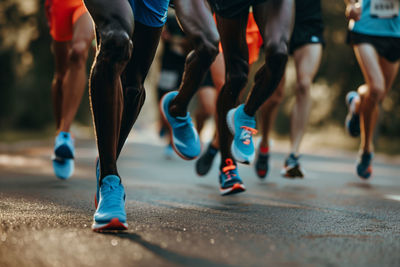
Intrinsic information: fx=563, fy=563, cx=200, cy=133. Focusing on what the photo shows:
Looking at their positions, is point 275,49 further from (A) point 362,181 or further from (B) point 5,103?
(B) point 5,103

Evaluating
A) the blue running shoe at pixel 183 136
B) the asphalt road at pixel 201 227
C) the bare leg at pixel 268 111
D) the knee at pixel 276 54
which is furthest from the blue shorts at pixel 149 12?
the bare leg at pixel 268 111

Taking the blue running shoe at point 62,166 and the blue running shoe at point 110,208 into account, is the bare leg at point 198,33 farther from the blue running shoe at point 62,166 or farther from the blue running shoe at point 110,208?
the blue running shoe at point 62,166

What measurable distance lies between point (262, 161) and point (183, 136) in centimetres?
216

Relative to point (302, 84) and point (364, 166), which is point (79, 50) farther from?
point (364, 166)

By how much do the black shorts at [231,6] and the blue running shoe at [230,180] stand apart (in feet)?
3.37

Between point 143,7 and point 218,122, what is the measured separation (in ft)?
4.49

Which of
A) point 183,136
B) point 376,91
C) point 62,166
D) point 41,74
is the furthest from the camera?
point 41,74

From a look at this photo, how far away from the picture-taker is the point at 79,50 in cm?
473

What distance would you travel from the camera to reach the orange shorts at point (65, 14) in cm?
480

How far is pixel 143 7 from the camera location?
9.92ft

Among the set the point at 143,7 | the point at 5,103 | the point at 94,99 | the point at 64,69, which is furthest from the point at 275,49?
the point at 5,103

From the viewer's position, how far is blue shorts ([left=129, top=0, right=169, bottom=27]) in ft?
9.92

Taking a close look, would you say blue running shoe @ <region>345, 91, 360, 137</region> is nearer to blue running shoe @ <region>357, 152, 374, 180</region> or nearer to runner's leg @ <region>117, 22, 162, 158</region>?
blue running shoe @ <region>357, 152, 374, 180</region>

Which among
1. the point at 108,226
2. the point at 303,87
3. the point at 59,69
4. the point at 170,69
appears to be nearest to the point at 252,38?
the point at 303,87
